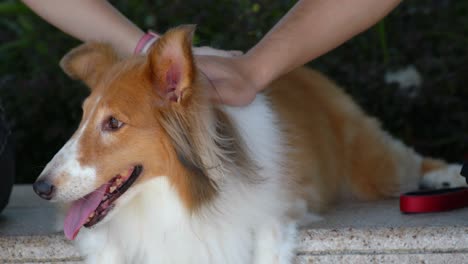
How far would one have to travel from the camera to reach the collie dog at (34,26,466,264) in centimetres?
268

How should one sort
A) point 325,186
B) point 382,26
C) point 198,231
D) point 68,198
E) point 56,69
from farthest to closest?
1. point 56,69
2. point 382,26
3. point 325,186
4. point 198,231
5. point 68,198

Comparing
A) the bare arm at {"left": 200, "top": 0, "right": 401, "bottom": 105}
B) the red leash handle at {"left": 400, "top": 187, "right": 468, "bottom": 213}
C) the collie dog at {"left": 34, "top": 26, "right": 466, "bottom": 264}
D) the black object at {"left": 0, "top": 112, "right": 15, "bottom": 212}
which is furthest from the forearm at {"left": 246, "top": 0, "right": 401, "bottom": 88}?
the black object at {"left": 0, "top": 112, "right": 15, "bottom": 212}

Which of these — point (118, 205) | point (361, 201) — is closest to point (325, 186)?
point (361, 201)

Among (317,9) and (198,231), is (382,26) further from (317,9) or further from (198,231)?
(198,231)

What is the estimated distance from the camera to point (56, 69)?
5391 mm

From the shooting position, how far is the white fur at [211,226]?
2.88 metres

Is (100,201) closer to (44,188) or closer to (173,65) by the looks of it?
(44,188)

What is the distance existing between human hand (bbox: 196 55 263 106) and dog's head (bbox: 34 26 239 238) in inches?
2.9

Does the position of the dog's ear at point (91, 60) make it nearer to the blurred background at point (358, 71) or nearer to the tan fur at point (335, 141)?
the tan fur at point (335, 141)

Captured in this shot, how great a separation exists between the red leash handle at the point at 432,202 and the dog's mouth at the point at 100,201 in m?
1.19

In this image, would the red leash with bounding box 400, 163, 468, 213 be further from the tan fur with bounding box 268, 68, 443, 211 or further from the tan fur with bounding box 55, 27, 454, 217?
the tan fur with bounding box 55, 27, 454, 217

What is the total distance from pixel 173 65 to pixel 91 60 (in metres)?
0.55

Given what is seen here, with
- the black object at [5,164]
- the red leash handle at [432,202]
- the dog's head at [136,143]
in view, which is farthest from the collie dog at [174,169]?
the black object at [5,164]

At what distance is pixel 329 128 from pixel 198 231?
114 cm
